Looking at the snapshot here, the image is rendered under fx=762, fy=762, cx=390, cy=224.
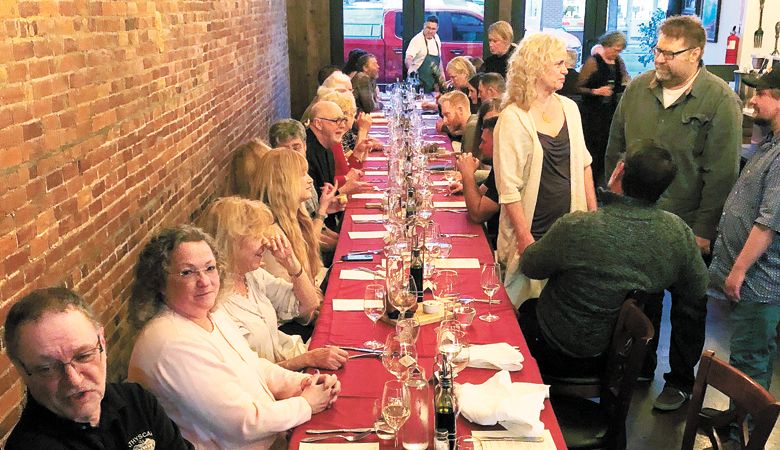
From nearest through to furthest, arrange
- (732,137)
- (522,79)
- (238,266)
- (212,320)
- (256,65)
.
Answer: (212,320)
(238,266)
(522,79)
(732,137)
(256,65)

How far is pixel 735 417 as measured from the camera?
216 cm

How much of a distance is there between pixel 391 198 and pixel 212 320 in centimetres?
181

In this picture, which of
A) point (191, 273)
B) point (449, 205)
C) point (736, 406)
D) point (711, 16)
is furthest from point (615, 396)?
point (711, 16)

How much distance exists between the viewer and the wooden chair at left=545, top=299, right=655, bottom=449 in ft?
8.43

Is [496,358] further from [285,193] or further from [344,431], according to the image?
[285,193]

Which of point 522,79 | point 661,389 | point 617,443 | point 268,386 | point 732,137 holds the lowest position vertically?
point 661,389

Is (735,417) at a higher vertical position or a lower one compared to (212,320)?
lower

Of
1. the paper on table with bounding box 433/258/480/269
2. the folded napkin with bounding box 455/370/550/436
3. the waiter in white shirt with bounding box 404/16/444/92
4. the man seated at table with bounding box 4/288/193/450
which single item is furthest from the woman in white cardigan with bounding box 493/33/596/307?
the waiter in white shirt with bounding box 404/16/444/92

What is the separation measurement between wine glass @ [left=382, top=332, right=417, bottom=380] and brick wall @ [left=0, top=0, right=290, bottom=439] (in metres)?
1.07

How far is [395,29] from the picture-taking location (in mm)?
11391

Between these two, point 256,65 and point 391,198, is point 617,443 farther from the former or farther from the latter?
point 256,65

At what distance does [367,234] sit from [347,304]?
1.11 metres

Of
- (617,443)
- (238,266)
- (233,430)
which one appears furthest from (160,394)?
(617,443)

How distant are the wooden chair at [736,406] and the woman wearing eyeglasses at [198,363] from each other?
1.10 metres
